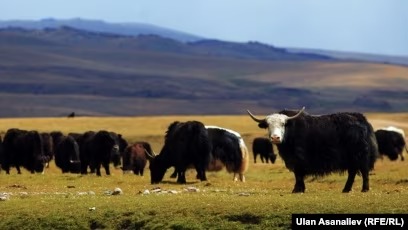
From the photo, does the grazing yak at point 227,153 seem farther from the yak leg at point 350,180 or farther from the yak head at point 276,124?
the yak leg at point 350,180

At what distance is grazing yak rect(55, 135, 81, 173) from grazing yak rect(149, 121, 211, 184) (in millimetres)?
8471

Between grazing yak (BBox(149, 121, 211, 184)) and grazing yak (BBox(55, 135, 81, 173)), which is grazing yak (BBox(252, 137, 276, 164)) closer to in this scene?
grazing yak (BBox(55, 135, 81, 173))

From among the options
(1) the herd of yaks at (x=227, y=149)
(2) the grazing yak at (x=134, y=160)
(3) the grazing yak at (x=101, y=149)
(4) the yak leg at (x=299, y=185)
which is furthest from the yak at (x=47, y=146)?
(4) the yak leg at (x=299, y=185)

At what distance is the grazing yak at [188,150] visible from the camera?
24.3 m

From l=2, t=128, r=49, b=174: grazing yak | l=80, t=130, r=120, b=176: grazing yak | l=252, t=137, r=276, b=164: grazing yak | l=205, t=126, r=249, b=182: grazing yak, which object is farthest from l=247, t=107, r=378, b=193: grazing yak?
l=252, t=137, r=276, b=164: grazing yak

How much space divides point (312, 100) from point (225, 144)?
156 m

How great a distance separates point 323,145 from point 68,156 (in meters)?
16.8

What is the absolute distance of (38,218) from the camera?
15664 millimetres

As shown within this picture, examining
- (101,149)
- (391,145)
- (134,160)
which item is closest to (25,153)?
(101,149)

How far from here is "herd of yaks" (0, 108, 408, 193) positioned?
17.7 m

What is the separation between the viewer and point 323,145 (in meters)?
17.7

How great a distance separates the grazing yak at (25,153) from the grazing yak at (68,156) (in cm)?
148

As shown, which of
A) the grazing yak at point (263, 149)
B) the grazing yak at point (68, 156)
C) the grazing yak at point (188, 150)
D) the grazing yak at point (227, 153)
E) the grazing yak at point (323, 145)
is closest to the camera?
the grazing yak at point (323, 145)

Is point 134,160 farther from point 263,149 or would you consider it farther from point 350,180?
point 350,180
